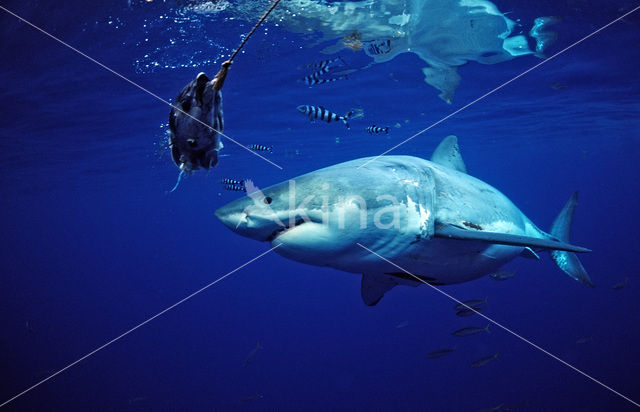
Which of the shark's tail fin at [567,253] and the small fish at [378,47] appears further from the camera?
the small fish at [378,47]

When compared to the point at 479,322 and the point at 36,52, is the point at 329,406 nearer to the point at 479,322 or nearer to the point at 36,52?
the point at 479,322

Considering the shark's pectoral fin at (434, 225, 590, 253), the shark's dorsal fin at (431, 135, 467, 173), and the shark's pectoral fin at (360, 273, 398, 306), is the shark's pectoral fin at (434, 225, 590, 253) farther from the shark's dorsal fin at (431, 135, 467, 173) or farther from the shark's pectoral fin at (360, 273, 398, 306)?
the shark's dorsal fin at (431, 135, 467, 173)

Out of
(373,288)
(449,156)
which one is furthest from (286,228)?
(449,156)

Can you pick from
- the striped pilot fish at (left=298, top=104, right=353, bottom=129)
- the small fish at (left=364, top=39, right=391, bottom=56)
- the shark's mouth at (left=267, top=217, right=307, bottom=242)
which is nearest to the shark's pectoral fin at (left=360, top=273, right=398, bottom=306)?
the shark's mouth at (left=267, top=217, right=307, bottom=242)

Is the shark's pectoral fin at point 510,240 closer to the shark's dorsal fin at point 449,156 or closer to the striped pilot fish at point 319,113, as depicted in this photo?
the shark's dorsal fin at point 449,156

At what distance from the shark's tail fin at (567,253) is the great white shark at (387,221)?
2286mm

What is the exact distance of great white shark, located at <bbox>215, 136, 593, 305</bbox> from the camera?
2.44 m

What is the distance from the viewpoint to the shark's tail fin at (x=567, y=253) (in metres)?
5.25

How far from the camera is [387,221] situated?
2.70 meters

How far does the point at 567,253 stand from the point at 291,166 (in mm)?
31849

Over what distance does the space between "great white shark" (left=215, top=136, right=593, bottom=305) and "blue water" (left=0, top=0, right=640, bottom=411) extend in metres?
5.85

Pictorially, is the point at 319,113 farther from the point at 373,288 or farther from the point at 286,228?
the point at 286,228

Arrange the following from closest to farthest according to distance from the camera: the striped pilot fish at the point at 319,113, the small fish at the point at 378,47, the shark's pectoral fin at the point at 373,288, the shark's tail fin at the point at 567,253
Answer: the shark's pectoral fin at the point at 373,288
the shark's tail fin at the point at 567,253
the striped pilot fish at the point at 319,113
the small fish at the point at 378,47

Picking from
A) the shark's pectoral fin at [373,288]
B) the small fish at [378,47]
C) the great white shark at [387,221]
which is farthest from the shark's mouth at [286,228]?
the small fish at [378,47]
